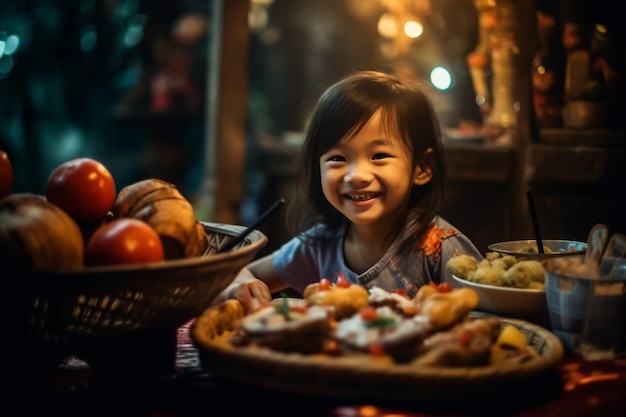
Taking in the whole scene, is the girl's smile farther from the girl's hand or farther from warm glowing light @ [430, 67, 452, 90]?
warm glowing light @ [430, 67, 452, 90]

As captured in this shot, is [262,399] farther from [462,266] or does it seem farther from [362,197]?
[362,197]

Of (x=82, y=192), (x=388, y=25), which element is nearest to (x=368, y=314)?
(x=82, y=192)

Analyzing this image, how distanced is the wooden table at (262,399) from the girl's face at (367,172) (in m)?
0.63

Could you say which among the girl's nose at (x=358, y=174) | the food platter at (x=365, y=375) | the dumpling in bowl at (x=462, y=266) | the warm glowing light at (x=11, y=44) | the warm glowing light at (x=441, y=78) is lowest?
the food platter at (x=365, y=375)

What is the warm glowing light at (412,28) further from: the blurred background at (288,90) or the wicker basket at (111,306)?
the wicker basket at (111,306)

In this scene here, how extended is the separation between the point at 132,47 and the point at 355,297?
490cm

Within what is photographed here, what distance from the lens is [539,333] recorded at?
→ 1234mm

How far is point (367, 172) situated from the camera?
1695 millimetres

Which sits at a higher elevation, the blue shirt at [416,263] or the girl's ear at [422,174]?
the girl's ear at [422,174]

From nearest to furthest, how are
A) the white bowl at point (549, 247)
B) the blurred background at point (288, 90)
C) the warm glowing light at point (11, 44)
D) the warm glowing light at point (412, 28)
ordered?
1. the white bowl at point (549, 247)
2. the blurred background at point (288, 90)
3. the warm glowing light at point (412, 28)
4. the warm glowing light at point (11, 44)

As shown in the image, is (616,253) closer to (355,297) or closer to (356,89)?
(355,297)

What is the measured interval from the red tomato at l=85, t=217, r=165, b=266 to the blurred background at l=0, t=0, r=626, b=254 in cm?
231

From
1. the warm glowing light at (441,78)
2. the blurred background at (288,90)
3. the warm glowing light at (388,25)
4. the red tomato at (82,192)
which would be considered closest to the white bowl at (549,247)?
the red tomato at (82,192)

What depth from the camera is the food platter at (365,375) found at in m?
0.98
